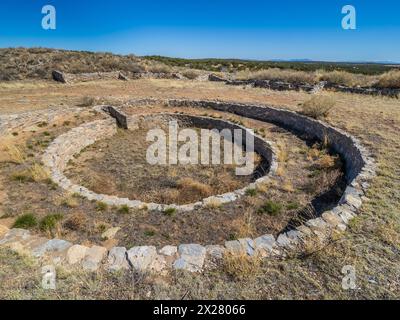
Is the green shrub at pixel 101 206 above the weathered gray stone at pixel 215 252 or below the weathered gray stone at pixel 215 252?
below

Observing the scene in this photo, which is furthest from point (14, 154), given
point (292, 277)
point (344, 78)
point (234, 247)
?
point (344, 78)

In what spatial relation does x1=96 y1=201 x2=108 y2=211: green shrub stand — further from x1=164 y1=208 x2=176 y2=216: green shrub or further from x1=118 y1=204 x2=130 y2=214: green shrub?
x1=164 y1=208 x2=176 y2=216: green shrub

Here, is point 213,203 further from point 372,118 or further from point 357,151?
point 372,118

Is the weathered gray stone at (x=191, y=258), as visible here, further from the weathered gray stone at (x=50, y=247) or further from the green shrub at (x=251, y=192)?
the green shrub at (x=251, y=192)

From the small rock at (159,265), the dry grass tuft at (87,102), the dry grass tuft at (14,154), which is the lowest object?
the small rock at (159,265)

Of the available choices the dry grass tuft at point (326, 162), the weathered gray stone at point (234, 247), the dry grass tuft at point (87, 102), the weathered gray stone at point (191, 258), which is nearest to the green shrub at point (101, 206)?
the weathered gray stone at point (191, 258)

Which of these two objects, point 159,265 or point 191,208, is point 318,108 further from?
point 159,265

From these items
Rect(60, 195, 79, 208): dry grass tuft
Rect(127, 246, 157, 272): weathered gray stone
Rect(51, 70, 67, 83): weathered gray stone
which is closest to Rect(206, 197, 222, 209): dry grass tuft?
Rect(127, 246, 157, 272): weathered gray stone
